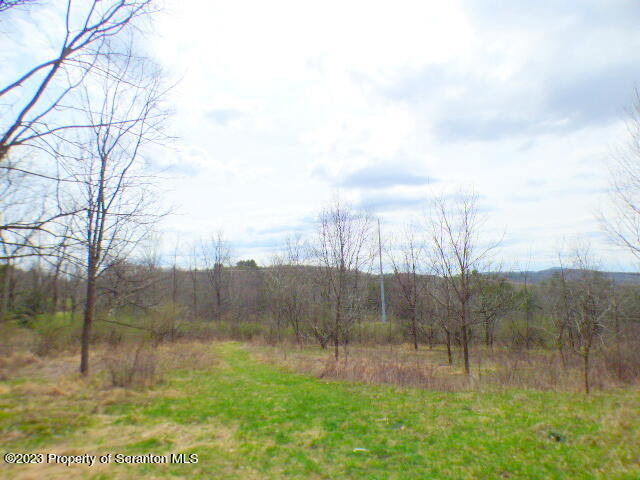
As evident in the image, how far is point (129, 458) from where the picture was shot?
5.69 meters

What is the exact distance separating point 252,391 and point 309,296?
17.4 meters

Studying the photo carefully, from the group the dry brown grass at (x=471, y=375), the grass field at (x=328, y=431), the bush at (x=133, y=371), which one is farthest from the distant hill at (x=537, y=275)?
the bush at (x=133, y=371)

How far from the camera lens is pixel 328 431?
23.3 ft

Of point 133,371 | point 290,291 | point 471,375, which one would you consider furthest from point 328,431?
point 290,291

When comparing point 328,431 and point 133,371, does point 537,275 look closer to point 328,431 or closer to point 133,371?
point 328,431

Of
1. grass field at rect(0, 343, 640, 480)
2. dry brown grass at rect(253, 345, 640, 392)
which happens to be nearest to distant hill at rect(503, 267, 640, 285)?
dry brown grass at rect(253, 345, 640, 392)

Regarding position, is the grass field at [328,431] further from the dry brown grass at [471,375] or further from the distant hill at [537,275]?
the distant hill at [537,275]

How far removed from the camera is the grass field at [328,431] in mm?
5262

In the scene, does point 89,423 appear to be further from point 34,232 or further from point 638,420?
point 638,420

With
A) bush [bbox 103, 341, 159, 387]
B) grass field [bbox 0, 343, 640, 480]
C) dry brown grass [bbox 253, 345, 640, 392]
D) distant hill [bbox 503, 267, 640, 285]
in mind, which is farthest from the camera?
distant hill [bbox 503, 267, 640, 285]

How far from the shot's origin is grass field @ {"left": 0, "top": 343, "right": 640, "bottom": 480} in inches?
207

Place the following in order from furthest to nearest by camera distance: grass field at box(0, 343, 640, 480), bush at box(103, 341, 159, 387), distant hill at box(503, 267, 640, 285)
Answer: distant hill at box(503, 267, 640, 285) → bush at box(103, 341, 159, 387) → grass field at box(0, 343, 640, 480)

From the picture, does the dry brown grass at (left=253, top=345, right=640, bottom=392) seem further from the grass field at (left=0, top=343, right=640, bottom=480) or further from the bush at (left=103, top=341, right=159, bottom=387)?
the bush at (left=103, top=341, right=159, bottom=387)

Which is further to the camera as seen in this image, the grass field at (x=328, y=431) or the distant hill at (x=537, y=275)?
the distant hill at (x=537, y=275)
